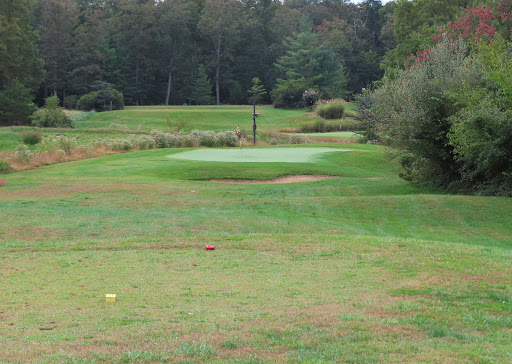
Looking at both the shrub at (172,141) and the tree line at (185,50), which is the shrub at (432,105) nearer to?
the shrub at (172,141)

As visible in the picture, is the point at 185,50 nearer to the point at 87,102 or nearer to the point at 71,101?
the point at 71,101

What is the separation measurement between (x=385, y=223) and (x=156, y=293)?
38.0 feet

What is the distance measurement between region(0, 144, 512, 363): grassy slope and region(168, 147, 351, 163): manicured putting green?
12340mm

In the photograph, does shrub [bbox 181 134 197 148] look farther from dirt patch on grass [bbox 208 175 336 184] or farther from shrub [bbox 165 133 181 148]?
dirt patch on grass [bbox 208 175 336 184]

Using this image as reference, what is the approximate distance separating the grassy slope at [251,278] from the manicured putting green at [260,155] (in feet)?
40.5

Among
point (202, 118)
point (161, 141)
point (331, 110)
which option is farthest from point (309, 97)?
point (161, 141)

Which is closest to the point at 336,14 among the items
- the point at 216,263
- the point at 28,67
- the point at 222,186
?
the point at 28,67

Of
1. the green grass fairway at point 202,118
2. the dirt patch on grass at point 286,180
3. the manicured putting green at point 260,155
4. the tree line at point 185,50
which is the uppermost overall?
the tree line at point 185,50

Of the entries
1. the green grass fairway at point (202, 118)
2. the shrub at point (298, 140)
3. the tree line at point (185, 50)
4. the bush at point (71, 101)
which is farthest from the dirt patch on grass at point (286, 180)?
the bush at point (71, 101)

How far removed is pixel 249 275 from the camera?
10.1 meters

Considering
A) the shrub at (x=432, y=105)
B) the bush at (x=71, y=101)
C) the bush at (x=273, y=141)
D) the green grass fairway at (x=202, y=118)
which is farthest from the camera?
the bush at (x=71, y=101)

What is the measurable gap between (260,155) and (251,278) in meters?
28.3

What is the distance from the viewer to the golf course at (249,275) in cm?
612

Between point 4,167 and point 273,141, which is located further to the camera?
point 273,141
